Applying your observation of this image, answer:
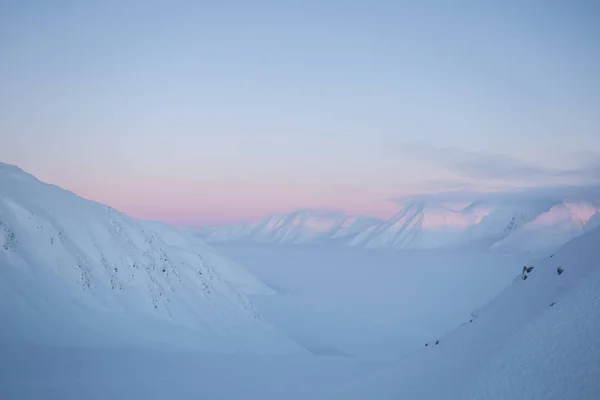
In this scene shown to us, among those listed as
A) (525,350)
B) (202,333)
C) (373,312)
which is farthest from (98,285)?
(373,312)

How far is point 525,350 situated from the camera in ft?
23.4

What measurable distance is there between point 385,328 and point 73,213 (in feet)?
115

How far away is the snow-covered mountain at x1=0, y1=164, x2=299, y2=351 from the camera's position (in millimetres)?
22438

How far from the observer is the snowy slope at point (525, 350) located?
19.6 ft

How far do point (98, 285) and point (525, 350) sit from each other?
26541 millimetres

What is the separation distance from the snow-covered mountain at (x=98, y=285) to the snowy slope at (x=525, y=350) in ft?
53.5

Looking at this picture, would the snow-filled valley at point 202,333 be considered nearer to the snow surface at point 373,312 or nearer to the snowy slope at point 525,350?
the snowy slope at point 525,350

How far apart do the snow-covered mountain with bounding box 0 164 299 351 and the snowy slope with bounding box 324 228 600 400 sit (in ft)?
53.5

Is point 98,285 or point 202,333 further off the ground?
point 98,285

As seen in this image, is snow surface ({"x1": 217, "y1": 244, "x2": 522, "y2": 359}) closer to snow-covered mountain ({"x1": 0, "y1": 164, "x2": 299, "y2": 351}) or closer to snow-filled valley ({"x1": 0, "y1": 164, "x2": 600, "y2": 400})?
snow-filled valley ({"x1": 0, "y1": 164, "x2": 600, "y2": 400})

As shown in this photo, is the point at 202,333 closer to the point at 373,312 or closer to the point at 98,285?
the point at 98,285

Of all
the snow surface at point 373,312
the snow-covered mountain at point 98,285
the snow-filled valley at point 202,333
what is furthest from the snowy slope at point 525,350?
the snow surface at point 373,312

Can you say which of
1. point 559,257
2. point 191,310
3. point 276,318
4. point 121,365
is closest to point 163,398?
point 121,365

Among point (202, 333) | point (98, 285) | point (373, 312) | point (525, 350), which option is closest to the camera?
point (525, 350)
